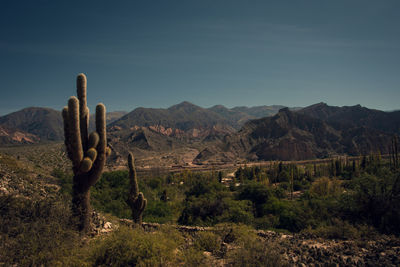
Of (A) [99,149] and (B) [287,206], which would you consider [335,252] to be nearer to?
(A) [99,149]

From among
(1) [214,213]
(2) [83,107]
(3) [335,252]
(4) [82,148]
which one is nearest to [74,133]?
(4) [82,148]

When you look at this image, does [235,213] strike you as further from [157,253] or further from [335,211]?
[157,253]

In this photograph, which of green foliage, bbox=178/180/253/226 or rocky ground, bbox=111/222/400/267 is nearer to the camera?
rocky ground, bbox=111/222/400/267

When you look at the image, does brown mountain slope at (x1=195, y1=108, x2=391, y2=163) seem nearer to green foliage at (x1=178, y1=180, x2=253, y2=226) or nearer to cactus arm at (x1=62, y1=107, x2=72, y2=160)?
green foliage at (x1=178, y1=180, x2=253, y2=226)

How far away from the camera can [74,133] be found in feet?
30.0

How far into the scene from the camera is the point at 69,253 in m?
7.63

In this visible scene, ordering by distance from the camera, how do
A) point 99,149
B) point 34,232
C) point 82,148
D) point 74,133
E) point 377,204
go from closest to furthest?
point 34,232
point 74,133
point 82,148
point 99,149
point 377,204

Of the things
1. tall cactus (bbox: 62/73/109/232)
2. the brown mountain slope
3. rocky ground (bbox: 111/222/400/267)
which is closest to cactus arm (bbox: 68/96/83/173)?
tall cactus (bbox: 62/73/109/232)

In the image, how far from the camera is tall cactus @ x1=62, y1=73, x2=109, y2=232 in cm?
918

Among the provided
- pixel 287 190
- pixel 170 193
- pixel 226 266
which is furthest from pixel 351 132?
pixel 226 266

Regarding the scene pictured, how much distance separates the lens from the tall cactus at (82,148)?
30.1ft

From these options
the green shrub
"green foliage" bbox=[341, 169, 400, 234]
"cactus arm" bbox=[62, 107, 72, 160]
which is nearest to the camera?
"cactus arm" bbox=[62, 107, 72, 160]

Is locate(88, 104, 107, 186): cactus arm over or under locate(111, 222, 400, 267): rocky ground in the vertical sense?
over

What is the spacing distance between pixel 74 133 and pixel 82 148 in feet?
2.70
